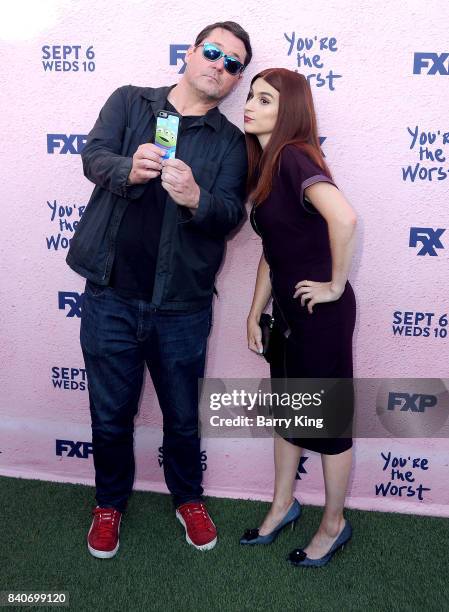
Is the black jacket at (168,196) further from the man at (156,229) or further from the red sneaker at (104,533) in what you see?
the red sneaker at (104,533)

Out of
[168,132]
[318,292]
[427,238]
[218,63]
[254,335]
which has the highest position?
[218,63]

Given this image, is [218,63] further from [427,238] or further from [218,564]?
[218,564]

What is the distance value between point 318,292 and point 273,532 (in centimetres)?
112

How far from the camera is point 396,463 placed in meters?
2.77

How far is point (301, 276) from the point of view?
210cm

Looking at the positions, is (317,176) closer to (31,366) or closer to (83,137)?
(83,137)

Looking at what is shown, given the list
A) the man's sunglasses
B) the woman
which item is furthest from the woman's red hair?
the man's sunglasses

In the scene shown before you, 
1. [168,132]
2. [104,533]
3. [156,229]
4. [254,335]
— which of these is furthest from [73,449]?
[168,132]

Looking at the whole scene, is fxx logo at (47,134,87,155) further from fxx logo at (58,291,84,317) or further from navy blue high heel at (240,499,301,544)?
navy blue high heel at (240,499,301,544)

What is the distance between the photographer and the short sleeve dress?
1.99 meters

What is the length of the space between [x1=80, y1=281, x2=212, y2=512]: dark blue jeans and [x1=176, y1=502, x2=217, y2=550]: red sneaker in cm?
5

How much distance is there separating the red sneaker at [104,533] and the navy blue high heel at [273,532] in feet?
1.75

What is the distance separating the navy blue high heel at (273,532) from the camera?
8.10 feet

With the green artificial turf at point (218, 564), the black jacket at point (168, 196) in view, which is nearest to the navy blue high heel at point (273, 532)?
the green artificial turf at point (218, 564)
